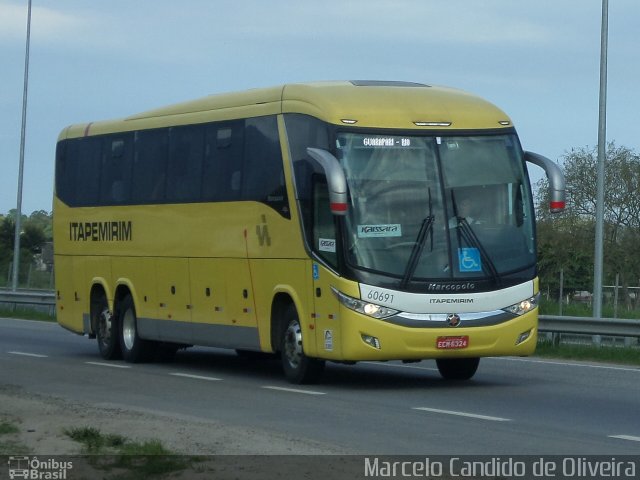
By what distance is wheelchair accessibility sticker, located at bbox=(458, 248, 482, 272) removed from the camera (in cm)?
1733

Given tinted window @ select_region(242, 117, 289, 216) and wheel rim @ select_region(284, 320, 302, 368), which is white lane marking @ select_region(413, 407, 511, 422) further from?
tinted window @ select_region(242, 117, 289, 216)

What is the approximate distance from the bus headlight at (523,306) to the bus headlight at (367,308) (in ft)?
4.84

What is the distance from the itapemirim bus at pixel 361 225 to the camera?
673 inches

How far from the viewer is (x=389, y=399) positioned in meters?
16.3

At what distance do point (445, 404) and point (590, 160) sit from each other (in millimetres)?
Answer: 40681

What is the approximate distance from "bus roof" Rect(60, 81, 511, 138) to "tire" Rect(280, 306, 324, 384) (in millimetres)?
2533

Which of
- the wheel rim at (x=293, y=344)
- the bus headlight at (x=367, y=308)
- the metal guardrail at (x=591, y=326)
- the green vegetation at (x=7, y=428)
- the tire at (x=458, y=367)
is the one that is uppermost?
the bus headlight at (x=367, y=308)

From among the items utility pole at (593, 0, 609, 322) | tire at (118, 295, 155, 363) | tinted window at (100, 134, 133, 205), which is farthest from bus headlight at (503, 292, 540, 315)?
utility pole at (593, 0, 609, 322)

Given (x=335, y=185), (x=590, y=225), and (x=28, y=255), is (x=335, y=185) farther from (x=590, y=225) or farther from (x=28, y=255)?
(x=28, y=255)

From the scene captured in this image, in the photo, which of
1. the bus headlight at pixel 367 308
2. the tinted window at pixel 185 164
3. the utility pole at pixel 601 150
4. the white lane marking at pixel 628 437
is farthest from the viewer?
the utility pole at pixel 601 150

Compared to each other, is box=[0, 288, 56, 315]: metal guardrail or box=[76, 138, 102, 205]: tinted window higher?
box=[76, 138, 102, 205]: tinted window

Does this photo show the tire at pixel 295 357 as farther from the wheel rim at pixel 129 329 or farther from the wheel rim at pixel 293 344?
the wheel rim at pixel 129 329

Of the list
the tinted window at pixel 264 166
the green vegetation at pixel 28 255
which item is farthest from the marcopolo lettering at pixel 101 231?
the green vegetation at pixel 28 255

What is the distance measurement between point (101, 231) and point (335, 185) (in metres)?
8.12
